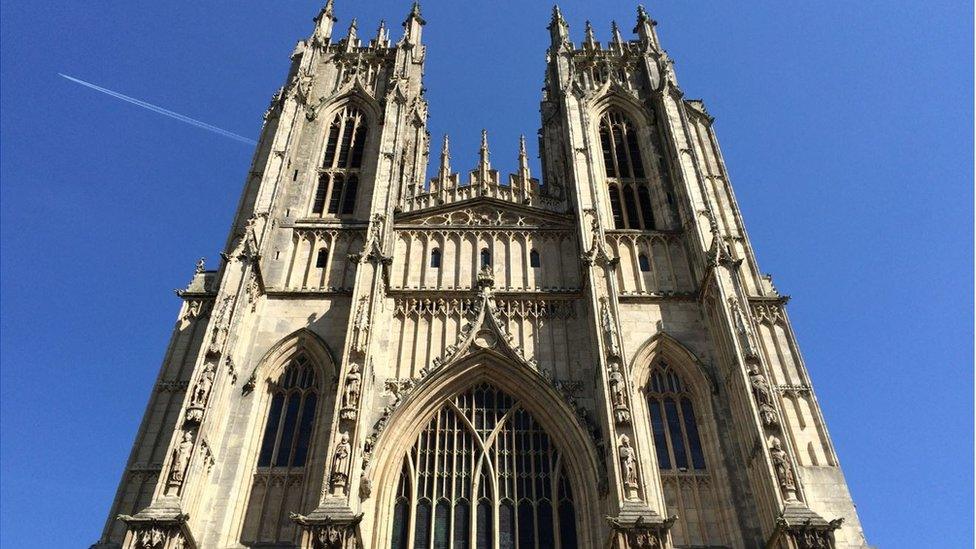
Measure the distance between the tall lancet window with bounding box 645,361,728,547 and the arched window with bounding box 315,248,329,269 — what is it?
414 inches

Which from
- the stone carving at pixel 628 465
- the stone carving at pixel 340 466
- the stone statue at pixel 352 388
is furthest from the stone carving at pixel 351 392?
the stone carving at pixel 628 465

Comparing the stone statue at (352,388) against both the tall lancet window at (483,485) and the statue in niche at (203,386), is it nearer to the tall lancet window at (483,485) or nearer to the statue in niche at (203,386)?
the tall lancet window at (483,485)

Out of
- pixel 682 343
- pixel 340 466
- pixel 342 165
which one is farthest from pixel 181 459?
pixel 342 165

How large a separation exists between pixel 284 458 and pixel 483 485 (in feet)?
16.7

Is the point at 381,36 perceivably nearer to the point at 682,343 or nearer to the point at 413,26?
the point at 413,26

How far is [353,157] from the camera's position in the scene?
28.1 metres

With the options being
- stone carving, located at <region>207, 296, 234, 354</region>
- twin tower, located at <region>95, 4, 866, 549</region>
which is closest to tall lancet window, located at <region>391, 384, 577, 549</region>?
twin tower, located at <region>95, 4, 866, 549</region>

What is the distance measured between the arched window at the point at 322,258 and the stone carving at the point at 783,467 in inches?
544

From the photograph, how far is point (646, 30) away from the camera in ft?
107

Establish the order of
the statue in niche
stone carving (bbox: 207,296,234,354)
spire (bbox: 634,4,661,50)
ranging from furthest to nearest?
spire (bbox: 634,4,661,50) < stone carving (bbox: 207,296,234,354) < the statue in niche

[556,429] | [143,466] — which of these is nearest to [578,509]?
[556,429]

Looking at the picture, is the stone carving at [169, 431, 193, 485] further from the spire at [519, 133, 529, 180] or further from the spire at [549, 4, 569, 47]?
the spire at [549, 4, 569, 47]

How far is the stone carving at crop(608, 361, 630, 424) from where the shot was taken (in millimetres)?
17219

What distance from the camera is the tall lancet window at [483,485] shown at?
17594 millimetres
